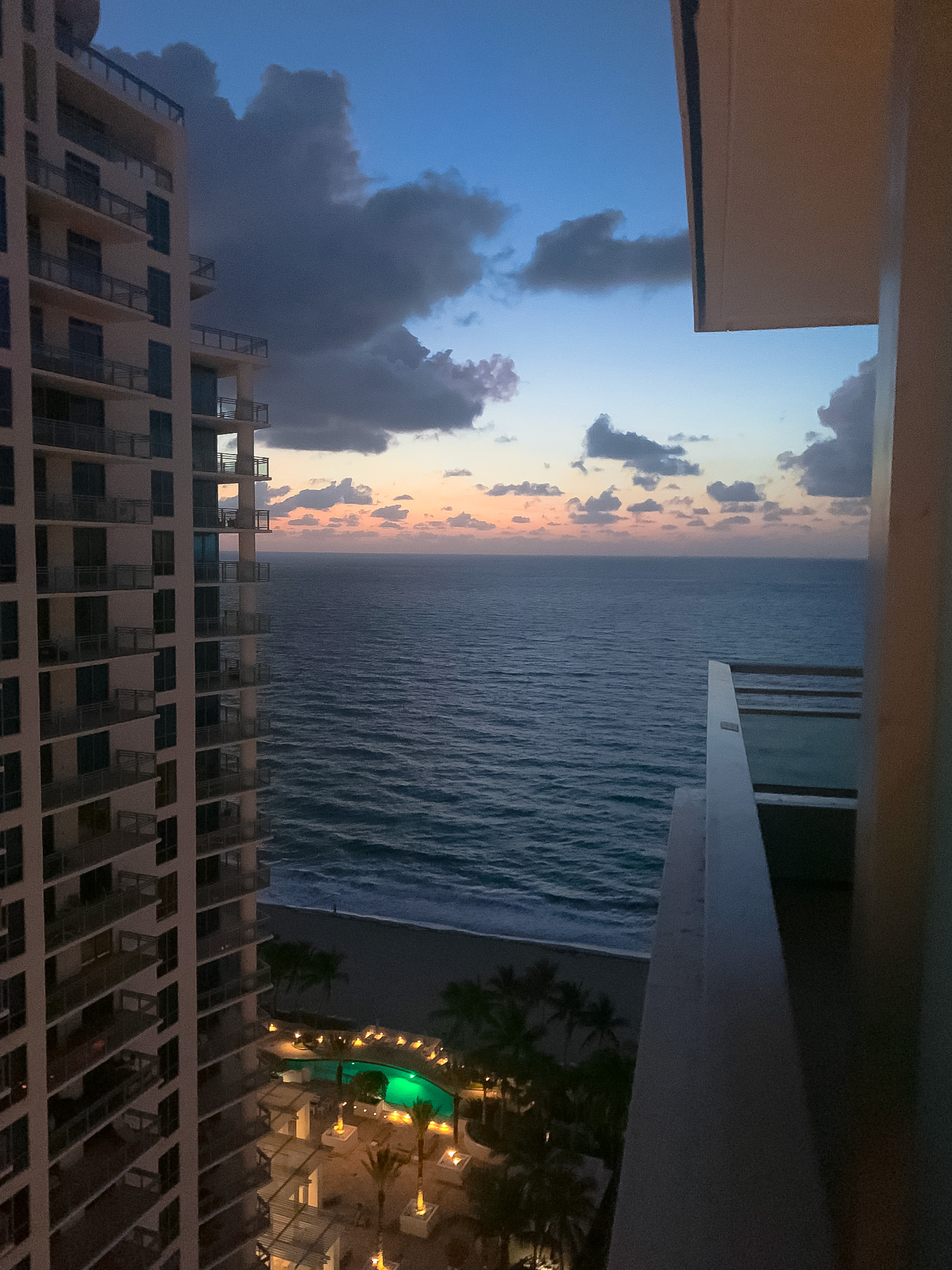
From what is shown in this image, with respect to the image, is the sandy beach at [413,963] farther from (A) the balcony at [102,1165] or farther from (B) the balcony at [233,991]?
(A) the balcony at [102,1165]

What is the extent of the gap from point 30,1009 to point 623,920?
19141 millimetres

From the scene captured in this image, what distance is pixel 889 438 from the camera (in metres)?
0.90

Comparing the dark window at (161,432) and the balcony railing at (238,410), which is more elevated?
the balcony railing at (238,410)

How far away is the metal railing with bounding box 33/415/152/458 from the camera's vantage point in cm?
1014

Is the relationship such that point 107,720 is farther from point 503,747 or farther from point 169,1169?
point 503,747

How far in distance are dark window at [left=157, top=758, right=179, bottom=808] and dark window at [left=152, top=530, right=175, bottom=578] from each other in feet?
9.12

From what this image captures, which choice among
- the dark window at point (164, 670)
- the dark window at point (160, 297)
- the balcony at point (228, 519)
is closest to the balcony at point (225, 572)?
the balcony at point (228, 519)

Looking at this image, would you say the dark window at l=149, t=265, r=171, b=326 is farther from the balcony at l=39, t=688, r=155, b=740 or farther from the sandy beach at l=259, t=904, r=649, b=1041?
the sandy beach at l=259, t=904, r=649, b=1041

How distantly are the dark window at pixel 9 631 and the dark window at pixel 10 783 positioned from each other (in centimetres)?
113

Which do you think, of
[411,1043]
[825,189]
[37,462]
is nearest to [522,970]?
[411,1043]

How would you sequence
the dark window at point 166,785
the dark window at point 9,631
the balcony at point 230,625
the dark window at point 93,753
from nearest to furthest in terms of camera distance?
1. the dark window at point 9,631
2. the dark window at point 93,753
3. the dark window at point 166,785
4. the balcony at point 230,625

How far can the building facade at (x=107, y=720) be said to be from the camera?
8945 millimetres

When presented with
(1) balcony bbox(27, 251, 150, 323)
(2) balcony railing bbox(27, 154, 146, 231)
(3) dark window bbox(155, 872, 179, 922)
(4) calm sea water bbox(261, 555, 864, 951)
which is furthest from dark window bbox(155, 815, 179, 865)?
(4) calm sea water bbox(261, 555, 864, 951)

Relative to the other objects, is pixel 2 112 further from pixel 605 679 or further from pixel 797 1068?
pixel 605 679
